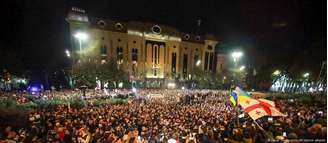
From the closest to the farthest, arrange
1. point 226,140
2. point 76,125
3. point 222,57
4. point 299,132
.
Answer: point 299,132 → point 226,140 → point 76,125 → point 222,57

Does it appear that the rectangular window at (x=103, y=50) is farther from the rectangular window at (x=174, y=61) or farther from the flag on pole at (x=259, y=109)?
the flag on pole at (x=259, y=109)

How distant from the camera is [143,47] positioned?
2399 inches

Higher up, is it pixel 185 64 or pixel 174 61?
pixel 174 61

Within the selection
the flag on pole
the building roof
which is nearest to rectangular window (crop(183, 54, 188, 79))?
the building roof

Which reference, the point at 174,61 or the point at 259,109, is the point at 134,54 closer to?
the point at 174,61

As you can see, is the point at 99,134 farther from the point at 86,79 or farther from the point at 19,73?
the point at 19,73

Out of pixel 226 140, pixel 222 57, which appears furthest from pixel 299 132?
pixel 222 57

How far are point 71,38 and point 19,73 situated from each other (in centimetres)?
1301

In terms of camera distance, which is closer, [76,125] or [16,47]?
[76,125]

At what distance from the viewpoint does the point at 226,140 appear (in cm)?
919

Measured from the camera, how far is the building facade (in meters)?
51.5

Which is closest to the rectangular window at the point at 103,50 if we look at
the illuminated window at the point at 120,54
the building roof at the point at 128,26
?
the illuminated window at the point at 120,54

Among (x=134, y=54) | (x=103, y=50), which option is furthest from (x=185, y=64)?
(x=103, y=50)

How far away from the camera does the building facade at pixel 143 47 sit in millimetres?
51500
